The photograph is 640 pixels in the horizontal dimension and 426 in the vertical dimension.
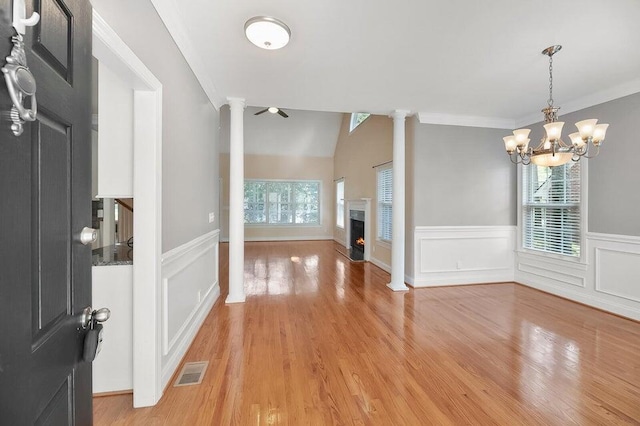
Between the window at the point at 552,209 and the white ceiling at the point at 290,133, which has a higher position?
the white ceiling at the point at 290,133

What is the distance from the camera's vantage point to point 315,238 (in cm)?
900

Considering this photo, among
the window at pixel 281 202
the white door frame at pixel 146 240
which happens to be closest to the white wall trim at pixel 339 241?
the window at pixel 281 202

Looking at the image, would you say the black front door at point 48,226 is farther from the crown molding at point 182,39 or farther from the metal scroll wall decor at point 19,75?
the crown molding at point 182,39

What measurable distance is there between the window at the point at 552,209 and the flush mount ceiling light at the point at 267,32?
3972 mm

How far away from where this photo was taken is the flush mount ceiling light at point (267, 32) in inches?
76.8

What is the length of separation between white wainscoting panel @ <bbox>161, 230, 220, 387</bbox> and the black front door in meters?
1.07

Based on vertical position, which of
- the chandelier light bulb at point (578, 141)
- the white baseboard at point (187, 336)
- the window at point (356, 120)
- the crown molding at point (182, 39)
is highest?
the window at point (356, 120)

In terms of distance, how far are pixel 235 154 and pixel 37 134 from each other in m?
2.92

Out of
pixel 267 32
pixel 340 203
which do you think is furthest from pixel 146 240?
pixel 340 203

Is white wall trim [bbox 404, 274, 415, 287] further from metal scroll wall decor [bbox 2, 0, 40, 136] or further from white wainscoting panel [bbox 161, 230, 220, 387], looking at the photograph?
metal scroll wall decor [bbox 2, 0, 40, 136]

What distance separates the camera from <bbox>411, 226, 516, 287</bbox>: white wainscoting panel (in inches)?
160

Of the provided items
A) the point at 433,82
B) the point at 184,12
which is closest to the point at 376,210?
the point at 433,82

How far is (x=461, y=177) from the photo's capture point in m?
4.18

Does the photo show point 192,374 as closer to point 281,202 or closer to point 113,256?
point 113,256
